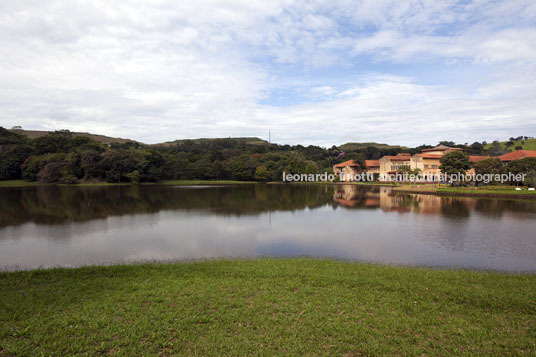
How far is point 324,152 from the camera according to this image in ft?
351

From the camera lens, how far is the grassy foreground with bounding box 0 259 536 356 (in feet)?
13.9

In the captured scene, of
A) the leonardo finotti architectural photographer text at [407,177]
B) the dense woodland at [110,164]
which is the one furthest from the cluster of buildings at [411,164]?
the dense woodland at [110,164]

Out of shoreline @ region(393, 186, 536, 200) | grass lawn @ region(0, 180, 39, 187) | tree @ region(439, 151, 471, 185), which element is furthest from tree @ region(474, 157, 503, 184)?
grass lawn @ region(0, 180, 39, 187)

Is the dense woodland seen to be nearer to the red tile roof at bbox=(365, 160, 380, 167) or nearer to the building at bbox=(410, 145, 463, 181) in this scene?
the red tile roof at bbox=(365, 160, 380, 167)

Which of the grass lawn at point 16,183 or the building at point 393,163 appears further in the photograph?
the building at point 393,163

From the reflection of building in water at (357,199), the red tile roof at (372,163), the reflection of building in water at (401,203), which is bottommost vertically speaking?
the reflection of building in water at (357,199)

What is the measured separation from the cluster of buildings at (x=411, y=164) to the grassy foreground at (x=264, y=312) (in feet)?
185

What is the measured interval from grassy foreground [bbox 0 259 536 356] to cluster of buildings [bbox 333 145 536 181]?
56.5 m

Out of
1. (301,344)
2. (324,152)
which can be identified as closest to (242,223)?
(301,344)

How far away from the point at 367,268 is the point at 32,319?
7.48 meters

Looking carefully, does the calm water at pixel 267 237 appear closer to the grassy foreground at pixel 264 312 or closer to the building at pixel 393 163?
the grassy foreground at pixel 264 312

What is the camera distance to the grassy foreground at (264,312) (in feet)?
13.9

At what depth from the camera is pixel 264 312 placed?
526 cm

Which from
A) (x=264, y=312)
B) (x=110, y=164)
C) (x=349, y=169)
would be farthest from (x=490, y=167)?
(x=110, y=164)
